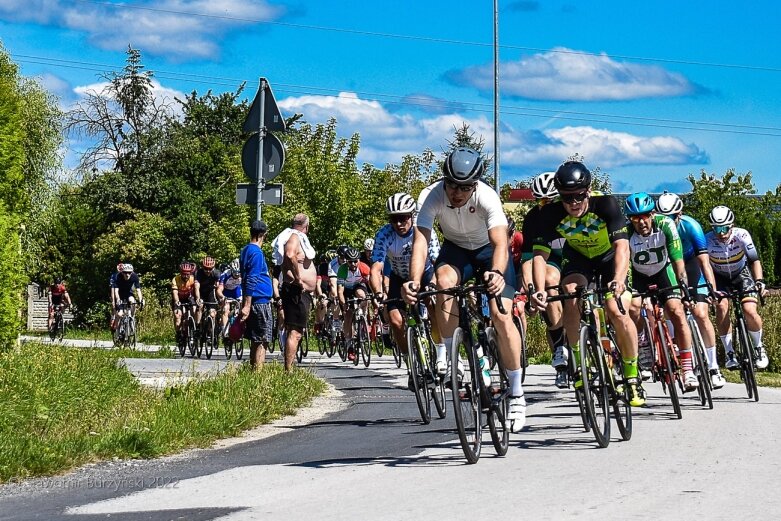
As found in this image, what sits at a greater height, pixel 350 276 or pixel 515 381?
pixel 350 276

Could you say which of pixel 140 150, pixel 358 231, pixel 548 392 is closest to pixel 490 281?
pixel 548 392

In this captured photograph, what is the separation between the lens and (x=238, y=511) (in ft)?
20.5

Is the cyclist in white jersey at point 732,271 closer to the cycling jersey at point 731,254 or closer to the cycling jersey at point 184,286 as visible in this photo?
the cycling jersey at point 731,254

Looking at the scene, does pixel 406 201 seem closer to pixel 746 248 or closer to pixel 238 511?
pixel 746 248

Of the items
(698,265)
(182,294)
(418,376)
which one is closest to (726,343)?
(698,265)

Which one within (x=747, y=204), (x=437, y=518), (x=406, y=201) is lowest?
(x=437, y=518)

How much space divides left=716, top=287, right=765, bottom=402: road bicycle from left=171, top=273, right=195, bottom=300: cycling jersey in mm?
13201

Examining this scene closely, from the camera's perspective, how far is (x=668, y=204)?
1198 centimetres

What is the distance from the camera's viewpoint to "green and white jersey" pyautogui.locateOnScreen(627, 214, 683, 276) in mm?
11469

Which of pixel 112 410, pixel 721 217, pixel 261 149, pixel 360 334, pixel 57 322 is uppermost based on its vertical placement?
pixel 261 149

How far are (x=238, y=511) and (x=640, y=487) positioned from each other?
88.8 inches

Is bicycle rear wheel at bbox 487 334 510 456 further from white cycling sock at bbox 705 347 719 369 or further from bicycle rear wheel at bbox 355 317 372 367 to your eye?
A: bicycle rear wheel at bbox 355 317 372 367

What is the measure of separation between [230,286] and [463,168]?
15907 millimetres

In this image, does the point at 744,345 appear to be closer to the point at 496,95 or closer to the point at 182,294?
the point at 182,294
